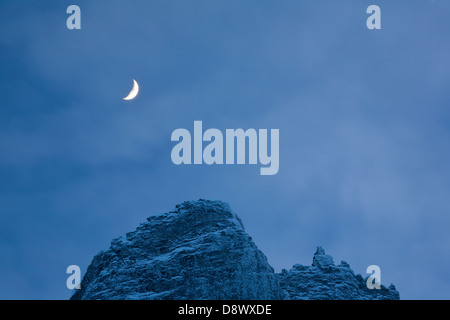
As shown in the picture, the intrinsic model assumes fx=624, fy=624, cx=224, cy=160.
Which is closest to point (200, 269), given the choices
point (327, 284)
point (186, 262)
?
point (186, 262)

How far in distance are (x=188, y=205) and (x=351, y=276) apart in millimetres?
46784

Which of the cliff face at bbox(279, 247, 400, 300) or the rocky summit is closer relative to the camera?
the rocky summit

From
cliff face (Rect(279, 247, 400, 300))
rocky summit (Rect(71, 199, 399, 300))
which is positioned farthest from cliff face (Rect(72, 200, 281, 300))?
cliff face (Rect(279, 247, 400, 300))

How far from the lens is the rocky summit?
126500 mm

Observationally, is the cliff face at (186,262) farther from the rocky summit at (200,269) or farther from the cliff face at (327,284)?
the cliff face at (327,284)

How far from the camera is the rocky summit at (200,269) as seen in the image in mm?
126500

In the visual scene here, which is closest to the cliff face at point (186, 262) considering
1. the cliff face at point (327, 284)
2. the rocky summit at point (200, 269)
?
the rocky summit at point (200, 269)

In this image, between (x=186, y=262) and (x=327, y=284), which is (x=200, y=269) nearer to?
(x=186, y=262)

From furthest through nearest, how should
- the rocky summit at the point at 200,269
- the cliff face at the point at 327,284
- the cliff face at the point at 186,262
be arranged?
the cliff face at the point at 327,284, the rocky summit at the point at 200,269, the cliff face at the point at 186,262

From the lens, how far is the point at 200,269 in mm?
131375

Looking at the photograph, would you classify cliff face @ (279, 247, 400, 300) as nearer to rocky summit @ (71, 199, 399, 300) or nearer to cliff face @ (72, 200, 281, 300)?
rocky summit @ (71, 199, 399, 300)

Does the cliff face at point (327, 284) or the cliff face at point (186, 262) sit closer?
the cliff face at point (186, 262)

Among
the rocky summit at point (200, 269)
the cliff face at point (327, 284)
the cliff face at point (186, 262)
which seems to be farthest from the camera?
the cliff face at point (327, 284)
